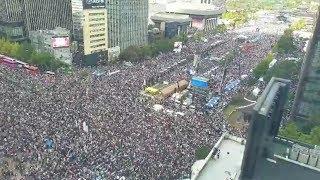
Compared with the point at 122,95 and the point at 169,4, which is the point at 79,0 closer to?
the point at 122,95

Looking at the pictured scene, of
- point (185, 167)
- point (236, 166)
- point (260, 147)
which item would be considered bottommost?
point (185, 167)

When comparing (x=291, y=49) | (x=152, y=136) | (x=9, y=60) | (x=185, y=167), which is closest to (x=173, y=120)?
(x=152, y=136)

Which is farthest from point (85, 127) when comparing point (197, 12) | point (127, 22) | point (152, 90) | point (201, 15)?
point (197, 12)

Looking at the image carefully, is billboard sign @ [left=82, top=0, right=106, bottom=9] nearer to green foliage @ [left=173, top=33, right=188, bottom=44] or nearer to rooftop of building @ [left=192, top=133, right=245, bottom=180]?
green foliage @ [left=173, top=33, right=188, bottom=44]

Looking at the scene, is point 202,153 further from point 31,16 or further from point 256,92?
point 31,16

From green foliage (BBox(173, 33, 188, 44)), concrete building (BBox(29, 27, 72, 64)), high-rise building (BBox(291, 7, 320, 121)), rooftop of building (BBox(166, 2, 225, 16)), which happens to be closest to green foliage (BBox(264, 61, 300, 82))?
high-rise building (BBox(291, 7, 320, 121))

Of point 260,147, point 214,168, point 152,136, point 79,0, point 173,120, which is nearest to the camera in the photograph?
point 260,147

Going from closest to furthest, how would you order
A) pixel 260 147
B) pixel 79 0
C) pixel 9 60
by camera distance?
pixel 260 147 → pixel 9 60 → pixel 79 0
